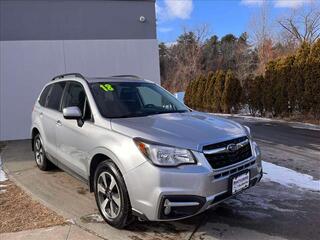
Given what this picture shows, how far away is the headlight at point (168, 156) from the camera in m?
4.01

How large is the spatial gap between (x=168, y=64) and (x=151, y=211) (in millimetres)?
43975

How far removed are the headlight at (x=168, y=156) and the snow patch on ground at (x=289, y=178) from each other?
9.23 feet

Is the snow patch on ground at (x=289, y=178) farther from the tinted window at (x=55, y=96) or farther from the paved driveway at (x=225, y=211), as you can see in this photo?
the tinted window at (x=55, y=96)

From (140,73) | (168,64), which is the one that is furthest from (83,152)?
(168,64)

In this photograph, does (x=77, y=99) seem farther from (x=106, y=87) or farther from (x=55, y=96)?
(x=55, y=96)

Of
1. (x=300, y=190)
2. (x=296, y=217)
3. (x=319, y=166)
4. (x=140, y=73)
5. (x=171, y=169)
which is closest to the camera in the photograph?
(x=171, y=169)

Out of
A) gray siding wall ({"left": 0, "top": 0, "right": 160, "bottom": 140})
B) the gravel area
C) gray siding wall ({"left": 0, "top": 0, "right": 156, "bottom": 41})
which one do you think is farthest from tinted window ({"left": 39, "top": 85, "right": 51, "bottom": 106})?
gray siding wall ({"left": 0, "top": 0, "right": 156, "bottom": 41})

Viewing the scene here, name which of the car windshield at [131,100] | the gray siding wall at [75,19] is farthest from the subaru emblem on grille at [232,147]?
the gray siding wall at [75,19]

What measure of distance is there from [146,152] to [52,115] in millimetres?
2767

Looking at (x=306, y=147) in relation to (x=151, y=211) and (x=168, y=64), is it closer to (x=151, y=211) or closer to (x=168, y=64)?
(x=151, y=211)

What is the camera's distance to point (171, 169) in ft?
13.1

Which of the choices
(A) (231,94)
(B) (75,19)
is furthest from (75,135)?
(A) (231,94)

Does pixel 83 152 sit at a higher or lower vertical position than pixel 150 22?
lower

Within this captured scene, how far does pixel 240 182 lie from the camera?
4.36 meters
